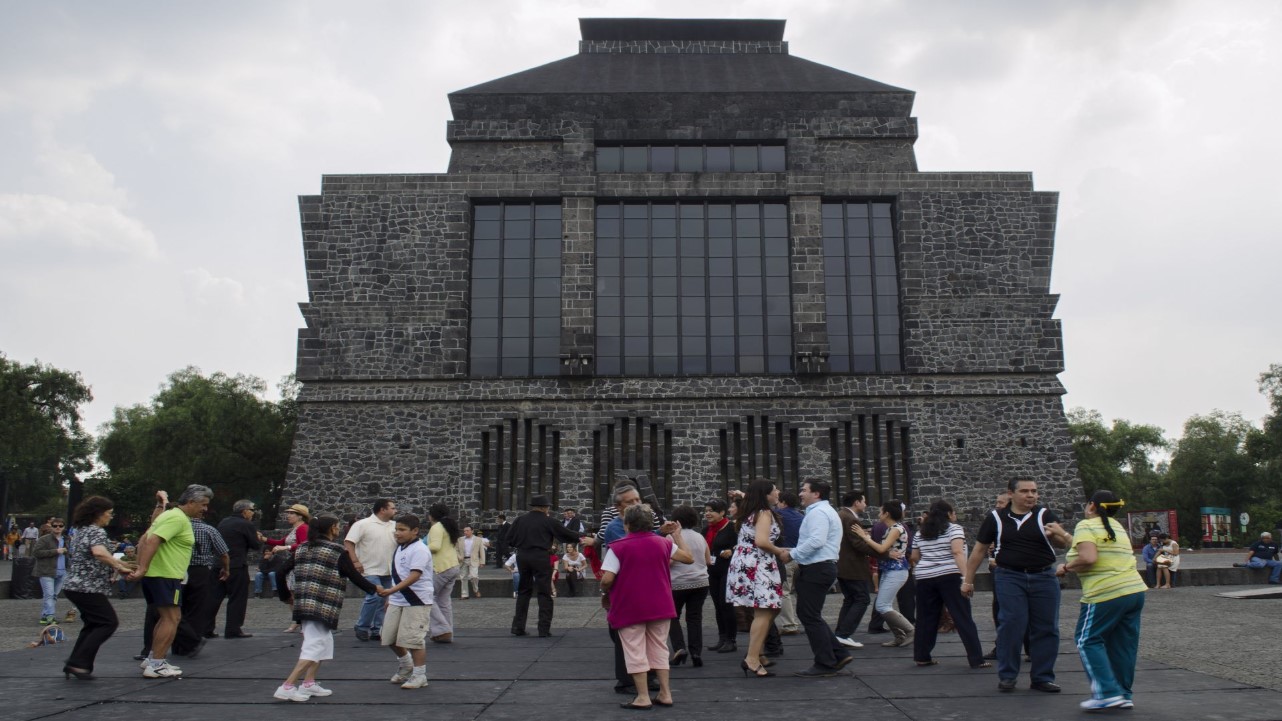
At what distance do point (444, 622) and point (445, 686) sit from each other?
3267 mm

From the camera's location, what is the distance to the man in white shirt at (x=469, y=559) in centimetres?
1834

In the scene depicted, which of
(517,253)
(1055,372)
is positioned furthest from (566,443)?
(1055,372)

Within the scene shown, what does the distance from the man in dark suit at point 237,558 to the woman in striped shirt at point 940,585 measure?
7.90 meters

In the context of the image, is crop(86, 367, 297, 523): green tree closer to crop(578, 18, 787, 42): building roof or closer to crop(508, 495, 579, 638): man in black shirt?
crop(578, 18, 787, 42): building roof

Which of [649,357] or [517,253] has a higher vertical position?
[517,253]

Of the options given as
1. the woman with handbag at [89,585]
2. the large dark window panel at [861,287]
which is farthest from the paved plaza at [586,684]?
the large dark window panel at [861,287]

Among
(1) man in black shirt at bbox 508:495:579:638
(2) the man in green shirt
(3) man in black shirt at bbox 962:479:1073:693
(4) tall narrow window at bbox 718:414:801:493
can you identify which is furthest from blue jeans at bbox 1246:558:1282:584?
(2) the man in green shirt

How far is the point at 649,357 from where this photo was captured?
31.0 meters

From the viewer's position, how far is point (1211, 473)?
218ft

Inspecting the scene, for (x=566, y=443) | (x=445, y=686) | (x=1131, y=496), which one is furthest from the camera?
(x=1131, y=496)

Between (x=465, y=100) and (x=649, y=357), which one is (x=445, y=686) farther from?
(x=465, y=100)

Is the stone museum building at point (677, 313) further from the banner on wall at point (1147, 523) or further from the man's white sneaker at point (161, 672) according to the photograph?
the man's white sneaker at point (161, 672)

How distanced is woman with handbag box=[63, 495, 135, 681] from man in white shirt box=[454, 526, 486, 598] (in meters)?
9.32

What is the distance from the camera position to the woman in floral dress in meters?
8.68
